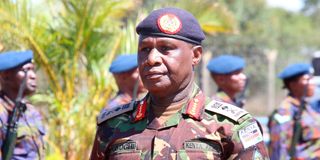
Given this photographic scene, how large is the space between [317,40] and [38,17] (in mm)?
25035

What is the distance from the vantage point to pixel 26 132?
5.09 m

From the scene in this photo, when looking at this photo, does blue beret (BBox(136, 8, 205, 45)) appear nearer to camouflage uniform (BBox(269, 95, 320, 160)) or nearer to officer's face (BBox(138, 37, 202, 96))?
officer's face (BBox(138, 37, 202, 96))

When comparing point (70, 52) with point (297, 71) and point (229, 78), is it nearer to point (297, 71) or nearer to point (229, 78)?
point (229, 78)

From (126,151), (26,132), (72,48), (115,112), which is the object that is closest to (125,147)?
(126,151)

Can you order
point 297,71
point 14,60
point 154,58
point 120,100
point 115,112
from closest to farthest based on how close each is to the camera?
1. point 154,58
2. point 115,112
3. point 14,60
4. point 120,100
5. point 297,71

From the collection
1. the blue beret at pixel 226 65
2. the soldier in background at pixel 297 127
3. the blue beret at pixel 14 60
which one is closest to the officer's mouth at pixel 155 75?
the blue beret at pixel 14 60

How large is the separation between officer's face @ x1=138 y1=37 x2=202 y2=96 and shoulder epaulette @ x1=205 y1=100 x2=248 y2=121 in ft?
0.56

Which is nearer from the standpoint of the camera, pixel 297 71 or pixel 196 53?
pixel 196 53

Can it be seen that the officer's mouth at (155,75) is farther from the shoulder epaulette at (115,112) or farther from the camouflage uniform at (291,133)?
the camouflage uniform at (291,133)

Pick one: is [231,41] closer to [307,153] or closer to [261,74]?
[261,74]

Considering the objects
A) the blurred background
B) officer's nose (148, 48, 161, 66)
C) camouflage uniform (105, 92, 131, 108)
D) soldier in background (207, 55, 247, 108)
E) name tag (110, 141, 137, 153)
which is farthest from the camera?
the blurred background

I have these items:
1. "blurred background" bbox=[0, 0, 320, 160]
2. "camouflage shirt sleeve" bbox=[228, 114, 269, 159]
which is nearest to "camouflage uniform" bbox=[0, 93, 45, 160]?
"blurred background" bbox=[0, 0, 320, 160]

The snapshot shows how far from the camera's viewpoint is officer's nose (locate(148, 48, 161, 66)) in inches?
106

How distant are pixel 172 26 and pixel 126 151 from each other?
53cm
